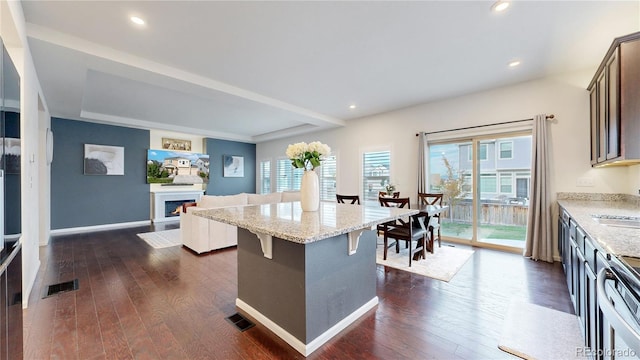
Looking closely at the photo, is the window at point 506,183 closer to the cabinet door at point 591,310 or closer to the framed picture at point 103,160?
the cabinet door at point 591,310

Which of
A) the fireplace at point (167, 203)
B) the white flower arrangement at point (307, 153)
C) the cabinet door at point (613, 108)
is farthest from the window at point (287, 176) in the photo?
the cabinet door at point (613, 108)

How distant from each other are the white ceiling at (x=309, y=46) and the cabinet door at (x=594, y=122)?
1.45 feet

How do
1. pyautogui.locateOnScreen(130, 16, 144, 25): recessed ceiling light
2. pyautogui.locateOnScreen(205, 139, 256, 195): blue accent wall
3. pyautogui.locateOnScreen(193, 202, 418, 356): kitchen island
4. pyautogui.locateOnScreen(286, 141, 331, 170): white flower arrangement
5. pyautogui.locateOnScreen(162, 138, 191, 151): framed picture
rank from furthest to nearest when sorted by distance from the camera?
pyautogui.locateOnScreen(205, 139, 256, 195): blue accent wall < pyautogui.locateOnScreen(162, 138, 191, 151): framed picture < pyautogui.locateOnScreen(286, 141, 331, 170): white flower arrangement < pyautogui.locateOnScreen(130, 16, 144, 25): recessed ceiling light < pyautogui.locateOnScreen(193, 202, 418, 356): kitchen island

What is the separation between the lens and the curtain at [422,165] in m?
4.74

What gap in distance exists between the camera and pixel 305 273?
174 centimetres

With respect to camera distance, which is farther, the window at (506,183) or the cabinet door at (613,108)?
the window at (506,183)

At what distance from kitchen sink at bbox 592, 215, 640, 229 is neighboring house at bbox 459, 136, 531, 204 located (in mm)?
2032

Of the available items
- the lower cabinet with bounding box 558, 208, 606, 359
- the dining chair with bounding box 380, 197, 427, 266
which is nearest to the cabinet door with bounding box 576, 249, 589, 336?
the lower cabinet with bounding box 558, 208, 606, 359

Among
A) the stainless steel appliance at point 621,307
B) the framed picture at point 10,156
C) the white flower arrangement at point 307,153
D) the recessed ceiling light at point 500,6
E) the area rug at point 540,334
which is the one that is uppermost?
the recessed ceiling light at point 500,6

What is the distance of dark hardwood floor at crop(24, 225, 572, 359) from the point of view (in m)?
1.78

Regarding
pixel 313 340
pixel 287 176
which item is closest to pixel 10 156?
pixel 313 340

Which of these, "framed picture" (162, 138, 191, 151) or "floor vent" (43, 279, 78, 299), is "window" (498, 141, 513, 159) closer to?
"floor vent" (43, 279, 78, 299)

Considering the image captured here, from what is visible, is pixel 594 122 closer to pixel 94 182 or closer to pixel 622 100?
pixel 622 100

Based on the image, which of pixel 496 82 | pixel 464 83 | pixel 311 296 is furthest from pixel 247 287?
pixel 496 82
